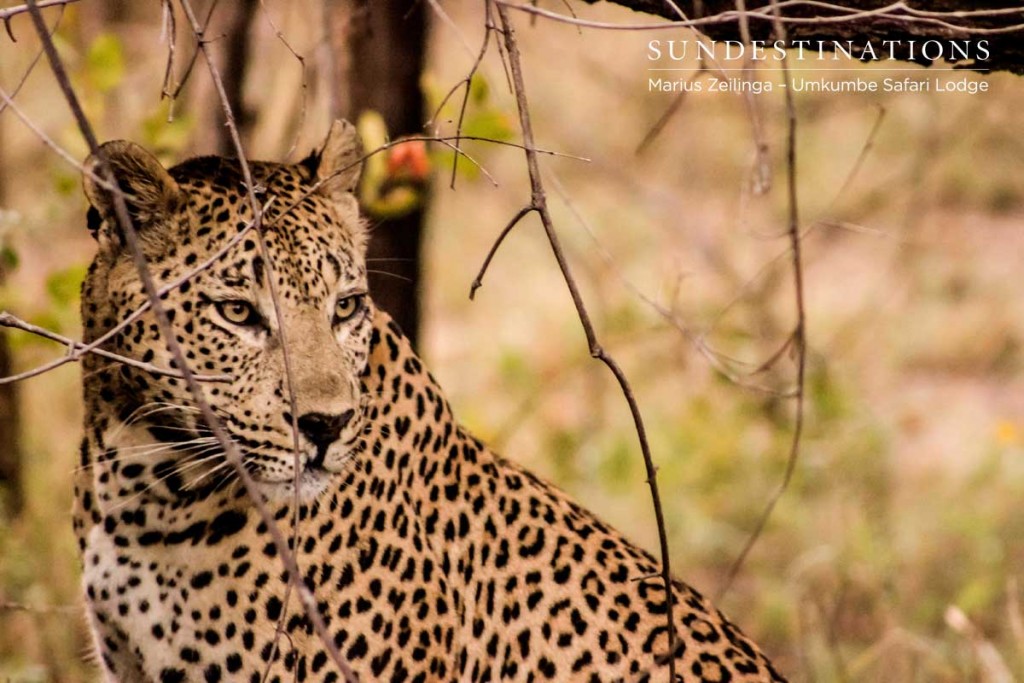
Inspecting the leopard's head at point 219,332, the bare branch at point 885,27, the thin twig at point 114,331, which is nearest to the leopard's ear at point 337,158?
the leopard's head at point 219,332

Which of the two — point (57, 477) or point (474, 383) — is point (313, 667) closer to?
point (57, 477)

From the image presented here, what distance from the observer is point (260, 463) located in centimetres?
382

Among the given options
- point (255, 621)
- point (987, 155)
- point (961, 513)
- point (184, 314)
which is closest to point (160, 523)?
point (255, 621)

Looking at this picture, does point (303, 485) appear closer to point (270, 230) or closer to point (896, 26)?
point (270, 230)

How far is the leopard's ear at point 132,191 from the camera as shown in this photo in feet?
12.5

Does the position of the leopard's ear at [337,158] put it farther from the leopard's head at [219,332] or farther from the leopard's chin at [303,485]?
the leopard's chin at [303,485]

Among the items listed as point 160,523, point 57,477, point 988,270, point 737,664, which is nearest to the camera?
point 160,523

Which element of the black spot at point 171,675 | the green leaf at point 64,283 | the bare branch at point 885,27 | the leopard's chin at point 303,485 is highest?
the bare branch at point 885,27

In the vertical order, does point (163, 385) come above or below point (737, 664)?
above

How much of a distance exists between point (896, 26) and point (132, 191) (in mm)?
2282

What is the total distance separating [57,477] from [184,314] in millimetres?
4475

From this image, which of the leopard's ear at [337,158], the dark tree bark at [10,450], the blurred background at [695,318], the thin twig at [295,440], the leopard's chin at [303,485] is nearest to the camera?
the thin twig at [295,440]

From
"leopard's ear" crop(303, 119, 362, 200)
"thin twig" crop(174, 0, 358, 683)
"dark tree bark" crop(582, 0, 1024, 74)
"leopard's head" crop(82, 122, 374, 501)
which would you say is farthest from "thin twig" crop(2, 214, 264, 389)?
"dark tree bark" crop(582, 0, 1024, 74)

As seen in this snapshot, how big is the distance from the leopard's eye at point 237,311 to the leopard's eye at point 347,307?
29cm
